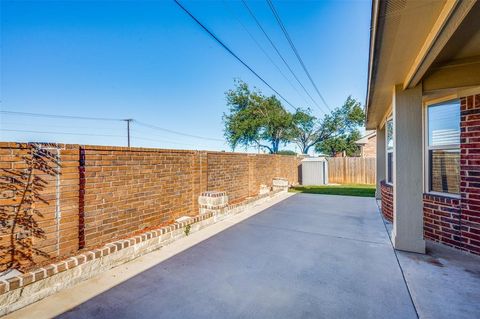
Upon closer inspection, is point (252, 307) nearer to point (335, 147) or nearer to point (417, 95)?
point (417, 95)

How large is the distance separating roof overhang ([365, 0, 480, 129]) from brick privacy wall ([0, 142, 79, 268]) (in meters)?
3.71

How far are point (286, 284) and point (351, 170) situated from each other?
16.1 m

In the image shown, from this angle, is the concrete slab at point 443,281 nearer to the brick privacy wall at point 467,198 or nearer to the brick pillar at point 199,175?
the brick privacy wall at point 467,198

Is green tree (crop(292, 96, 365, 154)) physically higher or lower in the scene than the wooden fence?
higher

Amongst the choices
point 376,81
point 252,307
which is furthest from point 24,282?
point 376,81

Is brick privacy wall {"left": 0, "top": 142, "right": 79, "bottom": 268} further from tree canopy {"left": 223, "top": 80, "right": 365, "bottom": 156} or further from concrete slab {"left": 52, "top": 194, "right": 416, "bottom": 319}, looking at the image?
tree canopy {"left": 223, "top": 80, "right": 365, "bottom": 156}

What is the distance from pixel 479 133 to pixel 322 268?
3012mm

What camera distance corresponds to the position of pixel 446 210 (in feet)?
12.6

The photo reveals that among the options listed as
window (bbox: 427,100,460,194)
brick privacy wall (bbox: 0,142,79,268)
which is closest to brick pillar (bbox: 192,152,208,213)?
brick privacy wall (bbox: 0,142,79,268)

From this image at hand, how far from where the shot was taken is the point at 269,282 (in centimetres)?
274

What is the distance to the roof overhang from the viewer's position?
1880 millimetres

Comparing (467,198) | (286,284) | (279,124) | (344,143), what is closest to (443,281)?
(467,198)

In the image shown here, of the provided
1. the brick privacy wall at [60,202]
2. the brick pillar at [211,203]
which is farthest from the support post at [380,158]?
the brick privacy wall at [60,202]

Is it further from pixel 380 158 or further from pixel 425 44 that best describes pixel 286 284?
pixel 380 158
